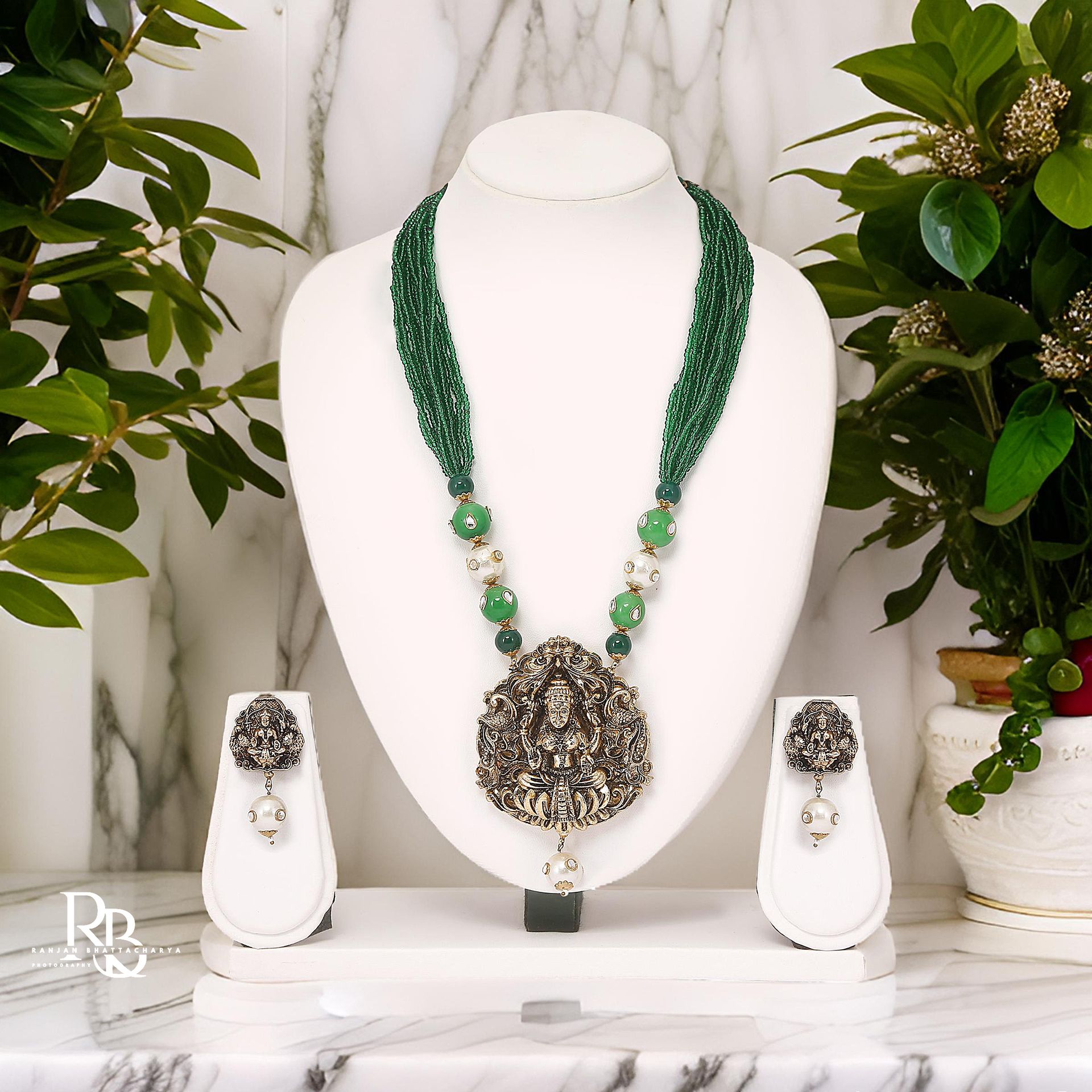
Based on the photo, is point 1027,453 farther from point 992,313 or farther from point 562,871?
point 562,871

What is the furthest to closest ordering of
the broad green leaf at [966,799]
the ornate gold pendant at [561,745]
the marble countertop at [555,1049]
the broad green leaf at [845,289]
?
1. the broad green leaf at [845,289]
2. the broad green leaf at [966,799]
3. the ornate gold pendant at [561,745]
4. the marble countertop at [555,1049]

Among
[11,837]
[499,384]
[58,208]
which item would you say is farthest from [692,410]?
[11,837]

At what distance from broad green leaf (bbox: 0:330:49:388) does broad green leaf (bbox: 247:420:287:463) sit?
29cm

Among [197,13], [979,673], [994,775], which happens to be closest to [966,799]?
[994,775]

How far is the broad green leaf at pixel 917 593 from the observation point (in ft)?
3.58

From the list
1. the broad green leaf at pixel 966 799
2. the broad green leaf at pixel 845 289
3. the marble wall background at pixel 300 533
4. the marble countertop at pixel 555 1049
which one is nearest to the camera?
the marble countertop at pixel 555 1049

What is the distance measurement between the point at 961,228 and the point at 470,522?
42 centimetres

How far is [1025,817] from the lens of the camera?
3.02ft

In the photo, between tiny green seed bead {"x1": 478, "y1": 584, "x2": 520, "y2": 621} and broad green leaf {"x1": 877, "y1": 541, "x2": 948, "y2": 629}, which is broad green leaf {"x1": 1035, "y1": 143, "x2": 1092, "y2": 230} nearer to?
broad green leaf {"x1": 877, "y1": 541, "x2": 948, "y2": 629}

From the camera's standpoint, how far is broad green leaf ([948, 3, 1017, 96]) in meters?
0.85

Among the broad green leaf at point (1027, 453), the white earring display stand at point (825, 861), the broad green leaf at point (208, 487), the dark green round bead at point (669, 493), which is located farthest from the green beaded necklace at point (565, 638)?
the broad green leaf at point (208, 487)

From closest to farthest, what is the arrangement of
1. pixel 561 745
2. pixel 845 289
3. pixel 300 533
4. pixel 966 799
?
pixel 561 745 < pixel 966 799 < pixel 845 289 < pixel 300 533

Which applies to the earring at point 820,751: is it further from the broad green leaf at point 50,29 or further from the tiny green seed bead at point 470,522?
the broad green leaf at point 50,29

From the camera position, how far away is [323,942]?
82 centimetres
